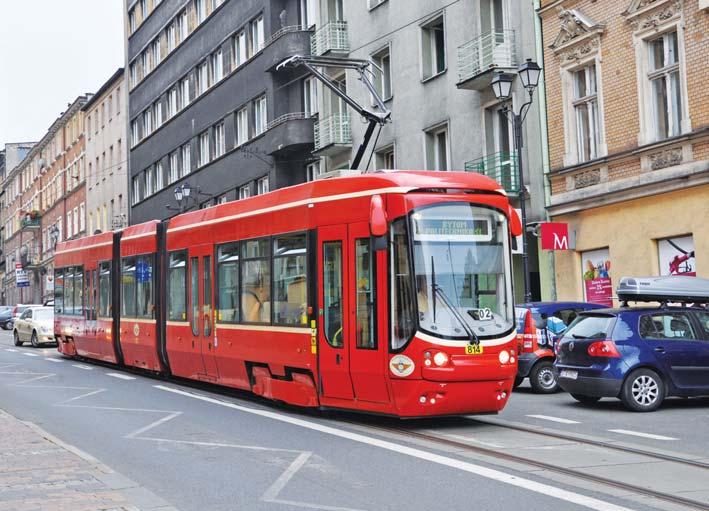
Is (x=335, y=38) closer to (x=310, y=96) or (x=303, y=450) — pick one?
(x=310, y=96)

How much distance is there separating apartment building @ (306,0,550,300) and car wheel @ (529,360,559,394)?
28.3ft

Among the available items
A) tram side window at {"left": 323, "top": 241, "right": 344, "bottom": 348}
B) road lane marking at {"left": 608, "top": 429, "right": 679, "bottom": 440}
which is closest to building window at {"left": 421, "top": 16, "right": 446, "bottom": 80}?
tram side window at {"left": 323, "top": 241, "right": 344, "bottom": 348}

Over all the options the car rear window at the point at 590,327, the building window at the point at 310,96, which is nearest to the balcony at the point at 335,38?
the building window at the point at 310,96

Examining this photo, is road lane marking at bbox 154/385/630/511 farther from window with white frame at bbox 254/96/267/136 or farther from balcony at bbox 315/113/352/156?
window with white frame at bbox 254/96/267/136

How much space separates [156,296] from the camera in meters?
20.2

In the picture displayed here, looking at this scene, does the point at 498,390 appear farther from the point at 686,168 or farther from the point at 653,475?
the point at 686,168

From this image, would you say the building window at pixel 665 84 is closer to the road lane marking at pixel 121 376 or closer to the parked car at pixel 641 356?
the parked car at pixel 641 356

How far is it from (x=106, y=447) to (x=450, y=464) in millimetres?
3840

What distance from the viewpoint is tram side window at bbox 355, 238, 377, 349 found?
12.4m

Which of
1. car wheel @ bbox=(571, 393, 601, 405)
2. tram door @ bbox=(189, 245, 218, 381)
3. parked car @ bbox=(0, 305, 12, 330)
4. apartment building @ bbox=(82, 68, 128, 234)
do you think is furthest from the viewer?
parked car @ bbox=(0, 305, 12, 330)

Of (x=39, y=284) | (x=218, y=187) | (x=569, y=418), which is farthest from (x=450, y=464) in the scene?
(x=39, y=284)

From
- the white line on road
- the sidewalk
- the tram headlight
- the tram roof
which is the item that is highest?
the tram roof

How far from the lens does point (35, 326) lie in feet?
122

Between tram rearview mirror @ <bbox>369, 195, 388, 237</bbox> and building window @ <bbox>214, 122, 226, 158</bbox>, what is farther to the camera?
building window @ <bbox>214, 122, 226, 158</bbox>
